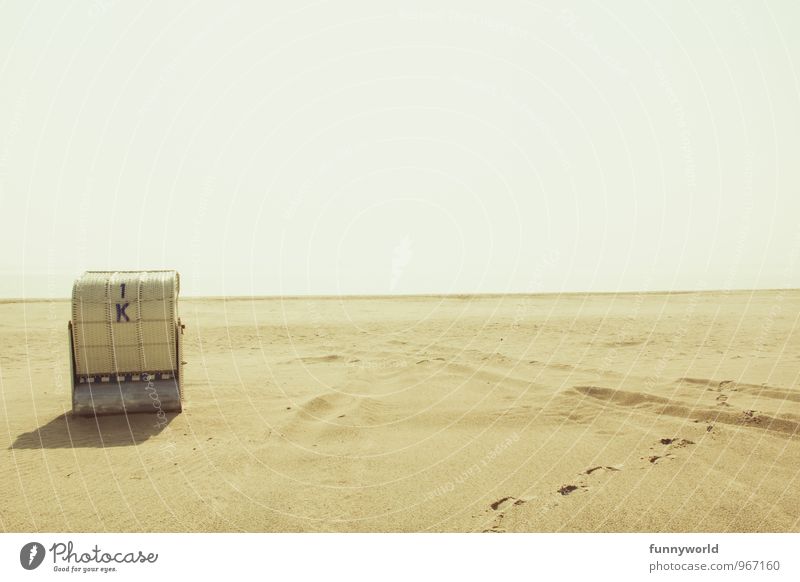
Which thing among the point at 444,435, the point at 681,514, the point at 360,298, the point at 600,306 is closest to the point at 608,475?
the point at 681,514

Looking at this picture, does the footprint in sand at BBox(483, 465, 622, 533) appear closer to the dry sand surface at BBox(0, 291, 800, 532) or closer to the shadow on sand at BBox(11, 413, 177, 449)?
the dry sand surface at BBox(0, 291, 800, 532)

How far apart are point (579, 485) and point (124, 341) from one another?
29.9 feet

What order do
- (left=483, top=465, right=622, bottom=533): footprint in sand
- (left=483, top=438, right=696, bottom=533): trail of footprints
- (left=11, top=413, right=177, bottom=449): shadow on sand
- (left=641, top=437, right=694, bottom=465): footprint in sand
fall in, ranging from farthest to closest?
(left=11, top=413, right=177, bottom=449): shadow on sand, (left=641, top=437, right=694, bottom=465): footprint in sand, (left=483, top=438, right=696, bottom=533): trail of footprints, (left=483, top=465, right=622, bottom=533): footprint in sand

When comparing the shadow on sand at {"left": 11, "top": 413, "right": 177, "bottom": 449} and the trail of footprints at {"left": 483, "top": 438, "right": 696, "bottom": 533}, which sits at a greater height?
the trail of footprints at {"left": 483, "top": 438, "right": 696, "bottom": 533}

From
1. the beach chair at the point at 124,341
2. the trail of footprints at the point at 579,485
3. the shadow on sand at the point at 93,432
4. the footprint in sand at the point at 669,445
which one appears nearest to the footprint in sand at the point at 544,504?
the trail of footprints at the point at 579,485

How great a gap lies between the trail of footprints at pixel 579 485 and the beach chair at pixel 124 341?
746 centimetres

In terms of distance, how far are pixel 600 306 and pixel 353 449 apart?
2767 centimetres

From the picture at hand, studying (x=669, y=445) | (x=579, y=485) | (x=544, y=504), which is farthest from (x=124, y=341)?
(x=669, y=445)

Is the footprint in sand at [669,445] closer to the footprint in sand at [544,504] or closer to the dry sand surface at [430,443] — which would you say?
the dry sand surface at [430,443]

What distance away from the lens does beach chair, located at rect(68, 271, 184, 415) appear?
37.8 feet

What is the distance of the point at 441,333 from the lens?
2525cm
